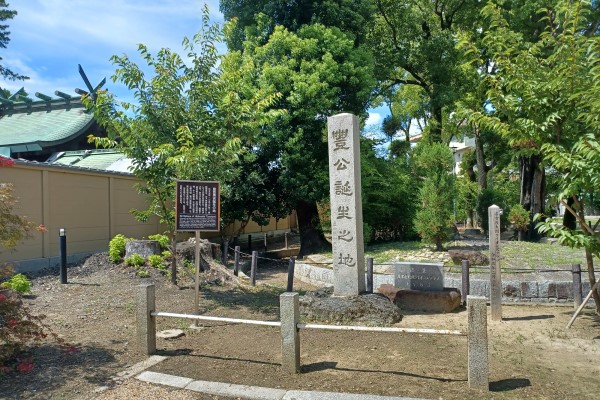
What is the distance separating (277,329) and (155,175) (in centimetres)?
445

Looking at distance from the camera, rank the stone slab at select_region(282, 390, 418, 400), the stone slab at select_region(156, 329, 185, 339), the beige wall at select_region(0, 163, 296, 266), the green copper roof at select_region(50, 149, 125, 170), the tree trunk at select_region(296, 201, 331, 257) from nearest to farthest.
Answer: the stone slab at select_region(282, 390, 418, 400) < the stone slab at select_region(156, 329, 185, 339) < the beige wall at select_region(0, 163, 296, 266) < the tree trunk at select_region(296, 201, 331, 257) < the green copper roof at select_region(50, 149, 125, 170)

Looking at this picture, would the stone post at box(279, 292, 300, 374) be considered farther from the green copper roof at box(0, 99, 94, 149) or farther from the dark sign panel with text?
the green copper roof at box(0, 99, 94, 149)

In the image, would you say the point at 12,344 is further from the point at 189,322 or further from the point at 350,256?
the point at 350,256

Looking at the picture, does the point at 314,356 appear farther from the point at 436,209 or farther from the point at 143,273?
the point at 436,209

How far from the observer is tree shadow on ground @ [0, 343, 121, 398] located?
17.8 feet

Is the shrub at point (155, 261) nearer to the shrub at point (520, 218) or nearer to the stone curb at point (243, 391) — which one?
the stone curb at point (243, 391)

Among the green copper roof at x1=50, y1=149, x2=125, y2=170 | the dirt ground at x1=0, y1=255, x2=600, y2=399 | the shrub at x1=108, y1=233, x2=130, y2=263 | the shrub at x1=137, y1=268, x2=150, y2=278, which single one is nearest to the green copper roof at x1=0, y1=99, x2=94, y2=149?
the green copper roof at x1=50, y1=149, x2=125, y2=170

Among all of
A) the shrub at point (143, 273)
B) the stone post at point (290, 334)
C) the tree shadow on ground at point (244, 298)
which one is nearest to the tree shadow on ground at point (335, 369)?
the stone post at point (290, 334)

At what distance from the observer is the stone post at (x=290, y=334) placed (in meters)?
5.66

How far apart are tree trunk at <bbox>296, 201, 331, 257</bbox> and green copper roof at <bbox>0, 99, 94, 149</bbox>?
1087 centimetres

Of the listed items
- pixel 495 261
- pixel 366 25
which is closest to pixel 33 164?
pixel 495 261

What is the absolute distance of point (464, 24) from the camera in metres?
24.0

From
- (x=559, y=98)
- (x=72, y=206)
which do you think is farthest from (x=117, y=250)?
(x=559, y=98)

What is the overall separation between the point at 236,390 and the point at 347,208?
4.12 meters
